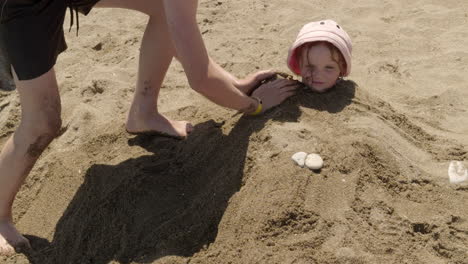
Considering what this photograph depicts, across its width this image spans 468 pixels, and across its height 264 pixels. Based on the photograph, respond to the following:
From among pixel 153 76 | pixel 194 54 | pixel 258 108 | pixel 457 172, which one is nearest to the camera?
pixel 194 54

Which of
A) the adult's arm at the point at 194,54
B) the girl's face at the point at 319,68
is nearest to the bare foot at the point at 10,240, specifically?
the adult's arm at the point at 194,54

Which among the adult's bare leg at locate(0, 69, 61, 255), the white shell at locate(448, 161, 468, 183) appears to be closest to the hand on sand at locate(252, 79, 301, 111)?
the white shell at locate(448, 161, 468, 183)

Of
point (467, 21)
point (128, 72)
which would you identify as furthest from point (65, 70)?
point (467, 21)

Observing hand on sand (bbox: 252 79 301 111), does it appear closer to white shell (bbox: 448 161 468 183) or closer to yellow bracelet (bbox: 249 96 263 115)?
yellow bracelet (bbox: 249 96 263 115)

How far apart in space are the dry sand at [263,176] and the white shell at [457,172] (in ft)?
0.13

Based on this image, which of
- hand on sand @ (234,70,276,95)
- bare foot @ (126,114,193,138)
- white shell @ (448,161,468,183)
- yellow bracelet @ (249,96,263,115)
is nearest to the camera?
white shell @ (448,161,468,183)

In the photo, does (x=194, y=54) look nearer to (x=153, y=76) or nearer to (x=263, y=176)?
(x=263, y=176)

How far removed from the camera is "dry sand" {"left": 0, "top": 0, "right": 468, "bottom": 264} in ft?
7.85

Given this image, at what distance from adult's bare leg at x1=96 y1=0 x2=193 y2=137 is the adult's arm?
588 mm

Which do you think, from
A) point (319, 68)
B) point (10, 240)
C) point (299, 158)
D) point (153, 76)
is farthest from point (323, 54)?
point (10, 240)

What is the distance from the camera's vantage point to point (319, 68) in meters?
2.98

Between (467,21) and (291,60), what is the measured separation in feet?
6.21

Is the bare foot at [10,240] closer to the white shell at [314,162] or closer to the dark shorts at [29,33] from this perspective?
the dark shorts at [29,33]

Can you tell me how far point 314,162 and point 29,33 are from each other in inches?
54.0
